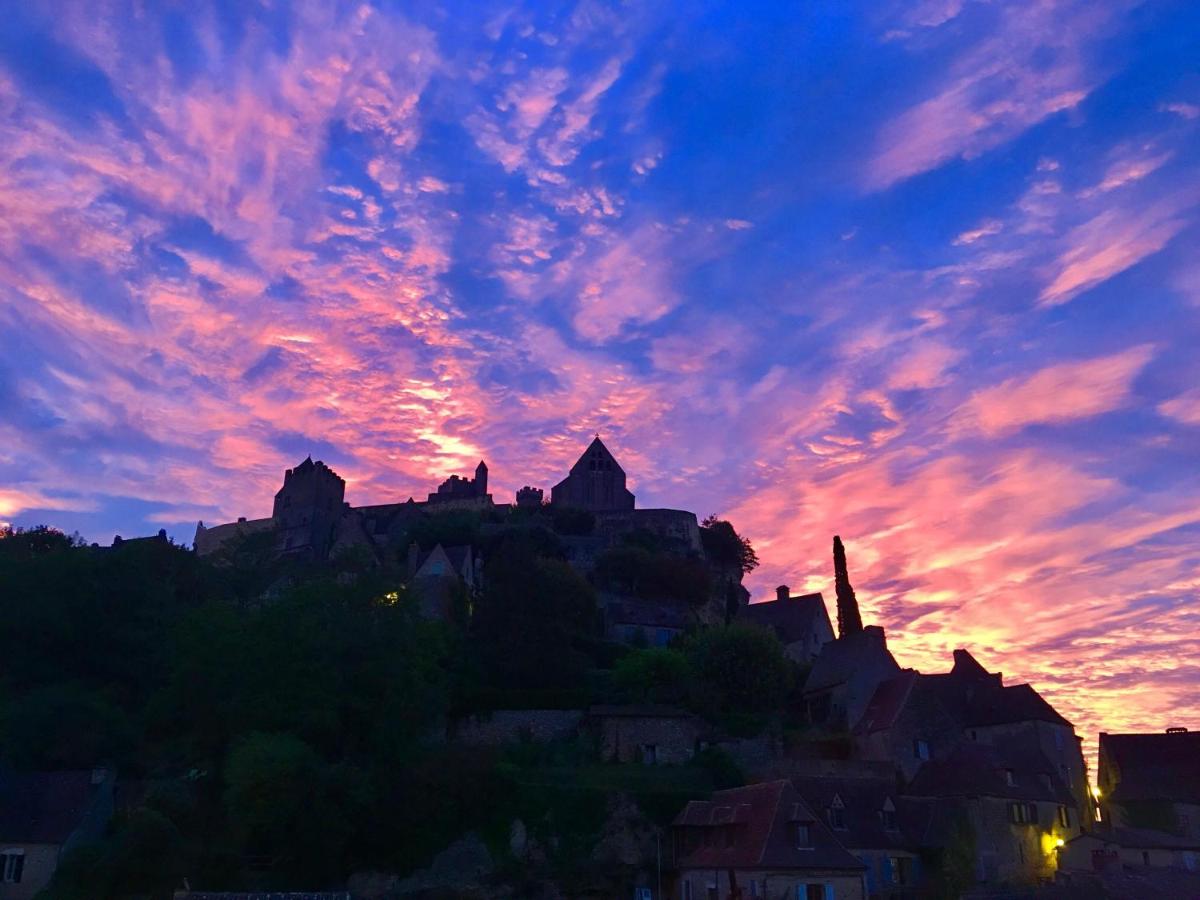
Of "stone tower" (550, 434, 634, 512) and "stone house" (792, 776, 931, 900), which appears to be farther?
"stone tower" (550, 434, 634, 512)

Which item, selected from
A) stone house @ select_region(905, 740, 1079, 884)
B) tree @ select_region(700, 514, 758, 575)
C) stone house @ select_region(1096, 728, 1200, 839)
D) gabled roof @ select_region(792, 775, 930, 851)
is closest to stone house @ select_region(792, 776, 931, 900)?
gabled roof @ select_region(792, 775, 930, 851)

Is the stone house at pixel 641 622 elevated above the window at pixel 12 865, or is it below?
above

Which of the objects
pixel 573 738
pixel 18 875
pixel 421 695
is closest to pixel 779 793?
pixel 573 738

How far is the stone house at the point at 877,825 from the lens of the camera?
1626 inches

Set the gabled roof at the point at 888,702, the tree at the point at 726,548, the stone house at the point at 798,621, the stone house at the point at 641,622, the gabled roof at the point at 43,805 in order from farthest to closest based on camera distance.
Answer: the tree at the point at 726,548 < the stone house at the point at 798,621 < the stone house at the point at 641,622 < the gabled roof at the point at 888,702 < the gabled roof at the point at 43,805

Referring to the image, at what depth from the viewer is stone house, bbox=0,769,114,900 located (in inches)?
1544

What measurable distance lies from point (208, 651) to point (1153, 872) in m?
41.7

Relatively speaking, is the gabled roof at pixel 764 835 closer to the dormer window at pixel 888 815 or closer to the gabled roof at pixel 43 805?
the dormer window at pixel 888 815

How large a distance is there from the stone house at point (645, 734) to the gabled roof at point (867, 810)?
679 centimetres

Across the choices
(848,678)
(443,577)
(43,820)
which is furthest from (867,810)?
(43,820)

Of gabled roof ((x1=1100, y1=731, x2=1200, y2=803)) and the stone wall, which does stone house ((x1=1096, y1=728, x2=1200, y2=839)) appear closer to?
gabled roof ((x1=1100, y1=731, x2=1200, y2=803))

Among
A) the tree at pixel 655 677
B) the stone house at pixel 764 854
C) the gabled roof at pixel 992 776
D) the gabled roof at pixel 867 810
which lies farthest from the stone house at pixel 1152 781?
the tree at pixel 655 677

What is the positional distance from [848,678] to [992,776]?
9864 millimetres

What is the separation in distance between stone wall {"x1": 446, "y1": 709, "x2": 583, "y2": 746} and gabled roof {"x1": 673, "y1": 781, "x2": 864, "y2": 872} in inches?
353
